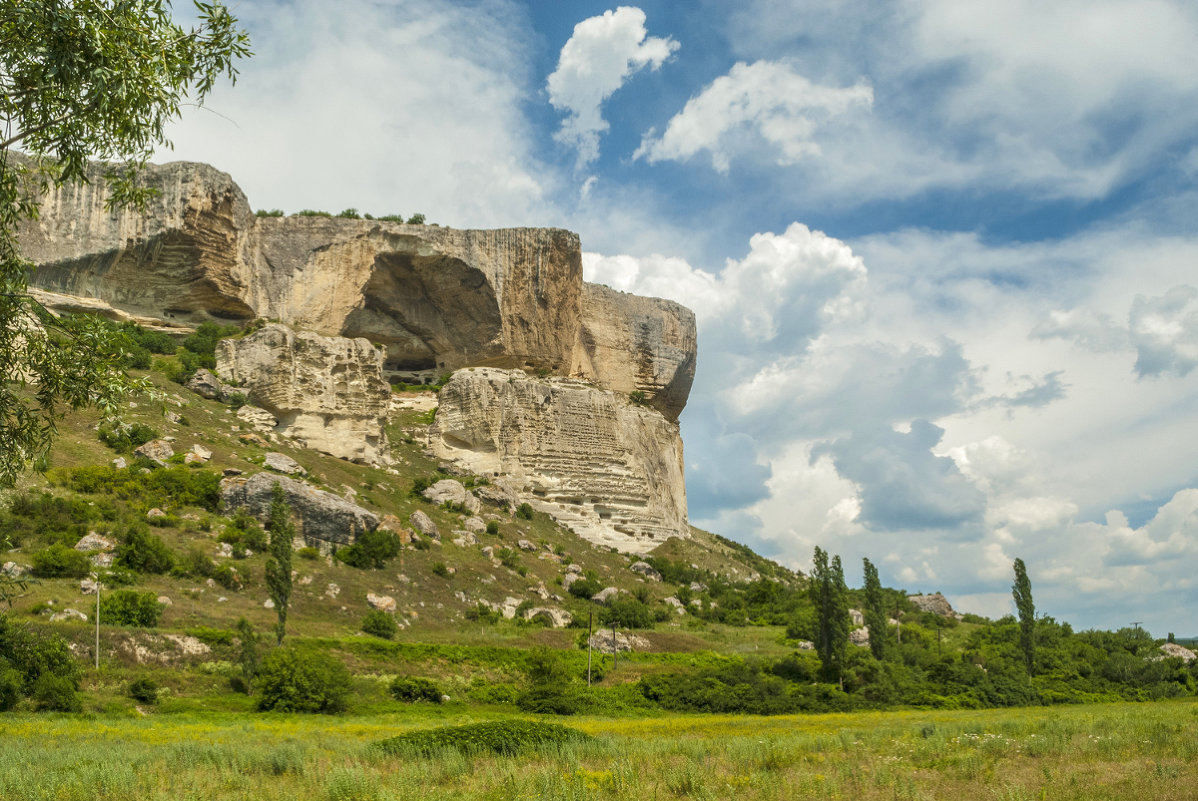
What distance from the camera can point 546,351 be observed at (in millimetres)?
56969

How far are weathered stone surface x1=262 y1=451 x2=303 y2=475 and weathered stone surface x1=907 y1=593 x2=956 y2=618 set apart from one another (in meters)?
36.2

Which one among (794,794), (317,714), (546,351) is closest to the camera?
(794,794)

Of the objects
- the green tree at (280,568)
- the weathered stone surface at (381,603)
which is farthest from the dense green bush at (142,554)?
the weathered stone surface at (381,603)

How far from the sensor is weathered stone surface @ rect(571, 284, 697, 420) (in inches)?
2483

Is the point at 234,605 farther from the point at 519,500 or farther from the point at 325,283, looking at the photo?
the point at 325,283

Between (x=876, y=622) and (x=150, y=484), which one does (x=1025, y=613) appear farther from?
(x=150, y=484)

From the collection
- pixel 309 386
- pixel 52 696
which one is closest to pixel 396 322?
pixel 309 386

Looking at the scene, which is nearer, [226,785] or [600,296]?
[226,785]

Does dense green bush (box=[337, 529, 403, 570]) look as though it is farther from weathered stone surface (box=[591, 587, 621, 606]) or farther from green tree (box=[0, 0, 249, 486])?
green tree (box=[0, 0, 249, 486])

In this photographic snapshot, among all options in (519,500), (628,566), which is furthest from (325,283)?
(628,566)

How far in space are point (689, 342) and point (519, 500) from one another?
2465 cm

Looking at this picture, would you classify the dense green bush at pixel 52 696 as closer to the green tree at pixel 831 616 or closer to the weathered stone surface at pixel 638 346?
the green tree at pixel 831 616

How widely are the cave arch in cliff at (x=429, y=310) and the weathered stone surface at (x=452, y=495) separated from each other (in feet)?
41.3

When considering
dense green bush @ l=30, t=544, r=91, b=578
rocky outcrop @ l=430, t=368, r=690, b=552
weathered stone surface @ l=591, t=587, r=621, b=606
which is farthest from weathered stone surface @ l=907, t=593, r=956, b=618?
dense green bush @ l=30, t=544, r=91, b=578
